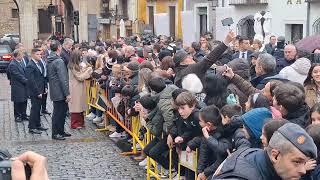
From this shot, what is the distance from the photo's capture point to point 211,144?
5461 mm

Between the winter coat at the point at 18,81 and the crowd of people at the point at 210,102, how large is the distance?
0.02 metres

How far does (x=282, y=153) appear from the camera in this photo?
3.10 meters

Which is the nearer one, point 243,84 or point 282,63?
point 243,84

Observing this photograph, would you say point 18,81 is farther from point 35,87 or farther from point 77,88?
point 77,88

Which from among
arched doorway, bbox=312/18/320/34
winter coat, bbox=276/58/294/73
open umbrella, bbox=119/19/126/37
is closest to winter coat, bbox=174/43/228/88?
winter coat, bbox=276/58/294/73

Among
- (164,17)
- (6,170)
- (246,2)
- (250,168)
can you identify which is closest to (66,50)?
(246,2)

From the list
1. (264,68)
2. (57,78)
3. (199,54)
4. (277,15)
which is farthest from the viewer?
(277,15)

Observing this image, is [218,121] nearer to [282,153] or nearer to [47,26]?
[282,153]

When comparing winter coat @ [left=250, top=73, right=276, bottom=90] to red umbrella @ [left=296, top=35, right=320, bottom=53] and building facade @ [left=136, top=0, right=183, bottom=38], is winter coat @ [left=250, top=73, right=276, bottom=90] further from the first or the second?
building facade @ [left=136, top=0, right=183, bottom=38]

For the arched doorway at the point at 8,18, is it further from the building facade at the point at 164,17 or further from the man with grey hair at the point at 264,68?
the man with grey hair at the point at 264,68

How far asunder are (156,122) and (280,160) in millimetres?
4325

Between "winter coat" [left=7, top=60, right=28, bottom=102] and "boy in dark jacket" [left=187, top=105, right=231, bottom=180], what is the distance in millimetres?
7879

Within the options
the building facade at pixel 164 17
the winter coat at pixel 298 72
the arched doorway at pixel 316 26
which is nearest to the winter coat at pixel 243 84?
the winter coat at pixel 298 72

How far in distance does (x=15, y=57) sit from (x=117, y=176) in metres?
5.83
